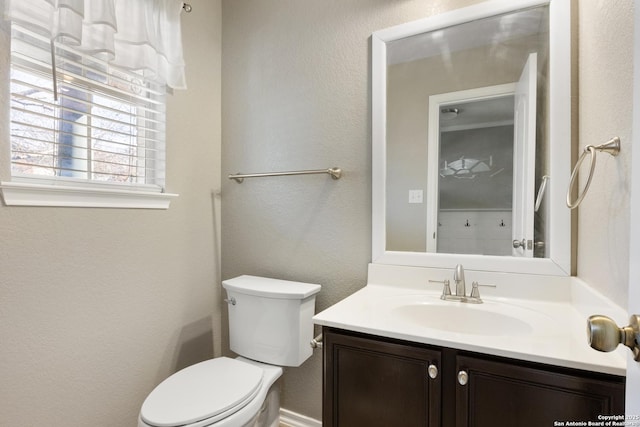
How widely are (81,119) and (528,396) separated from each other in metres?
1.79

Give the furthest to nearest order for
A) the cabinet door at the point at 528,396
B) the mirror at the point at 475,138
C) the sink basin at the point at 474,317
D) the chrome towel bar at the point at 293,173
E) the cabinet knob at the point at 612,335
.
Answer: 1. the chrome towel bar at the point at 293,173
2. the mirror at the point at 475,138
3. the sink basin at the point at 474,317
4. the cabinet door at the point at 528,396
5. the cabinet knob at the point at 612,335

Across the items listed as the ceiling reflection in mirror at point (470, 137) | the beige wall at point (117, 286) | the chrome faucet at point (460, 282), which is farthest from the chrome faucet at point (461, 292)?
the beige wall at point (117, 286)

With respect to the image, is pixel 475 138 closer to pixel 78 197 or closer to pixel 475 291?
pixel 475 291

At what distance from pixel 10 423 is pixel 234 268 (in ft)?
3.41

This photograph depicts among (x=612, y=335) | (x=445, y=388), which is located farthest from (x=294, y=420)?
(x=612, y=335)

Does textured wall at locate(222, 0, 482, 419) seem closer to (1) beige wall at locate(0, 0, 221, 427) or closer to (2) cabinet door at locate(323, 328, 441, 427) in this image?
(1) beige wall at locate(0, 0, 221, 427)

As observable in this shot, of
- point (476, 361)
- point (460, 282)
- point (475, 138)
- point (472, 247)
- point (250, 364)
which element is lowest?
point (250, 364)

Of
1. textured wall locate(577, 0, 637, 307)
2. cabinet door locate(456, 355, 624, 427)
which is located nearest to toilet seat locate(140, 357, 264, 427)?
cabinet door locate(456, 355, 624, 427)

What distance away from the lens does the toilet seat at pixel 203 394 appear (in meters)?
1.05

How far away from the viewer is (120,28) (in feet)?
4.26

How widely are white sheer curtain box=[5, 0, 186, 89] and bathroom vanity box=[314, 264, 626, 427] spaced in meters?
1.28

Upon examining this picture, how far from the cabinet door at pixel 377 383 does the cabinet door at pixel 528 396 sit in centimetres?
8

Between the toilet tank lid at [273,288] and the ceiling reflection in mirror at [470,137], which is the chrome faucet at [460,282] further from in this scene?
the toilet tank lid at [273,288]

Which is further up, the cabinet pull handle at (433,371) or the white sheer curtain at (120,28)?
the white sheer curtain at (120,28)
